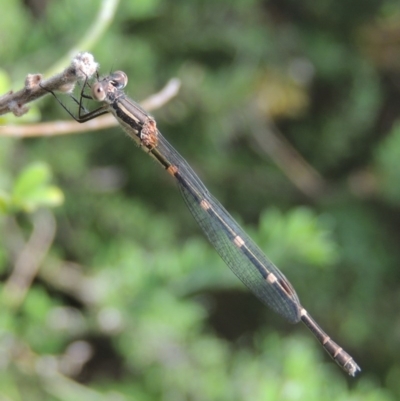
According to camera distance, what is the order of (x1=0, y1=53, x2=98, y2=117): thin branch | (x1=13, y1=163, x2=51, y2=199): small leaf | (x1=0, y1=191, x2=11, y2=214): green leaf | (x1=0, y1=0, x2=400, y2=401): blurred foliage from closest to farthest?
(x1=0, y1=53, x2=98, y2=117): thin branch → (x1=0, y1=191, x2=11, y2=214): green leaf → (x1=13, y1=163, x2=51, y2=199): small leaf → (x1=0, y1=0, x2=400, y2=401): blurred foliage

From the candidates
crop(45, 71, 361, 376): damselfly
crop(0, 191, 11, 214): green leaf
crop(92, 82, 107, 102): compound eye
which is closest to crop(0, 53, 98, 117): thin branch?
crop(0, 191, 11, 214): green leaf

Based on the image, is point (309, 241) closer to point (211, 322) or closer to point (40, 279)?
point (40, 279)

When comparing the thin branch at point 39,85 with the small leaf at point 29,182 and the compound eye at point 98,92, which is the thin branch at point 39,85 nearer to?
the small leaf at point 29,182

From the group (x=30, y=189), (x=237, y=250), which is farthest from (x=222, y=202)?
(x=30, y=189)

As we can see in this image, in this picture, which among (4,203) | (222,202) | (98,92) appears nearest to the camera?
(4,203)

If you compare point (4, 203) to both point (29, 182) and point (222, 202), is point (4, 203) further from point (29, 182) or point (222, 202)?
point (222, 202)

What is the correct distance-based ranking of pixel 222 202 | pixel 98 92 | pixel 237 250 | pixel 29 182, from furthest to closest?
pixel 222 202 → pixel 237 250 → pixel 98 92 → pixel 29 182

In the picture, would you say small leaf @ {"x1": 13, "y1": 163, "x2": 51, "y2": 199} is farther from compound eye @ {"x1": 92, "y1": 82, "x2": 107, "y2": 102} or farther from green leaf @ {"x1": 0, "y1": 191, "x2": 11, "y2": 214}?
compound eye @ {"x1": 92, "y1": 82, "x2": 107, "y2": 102}
